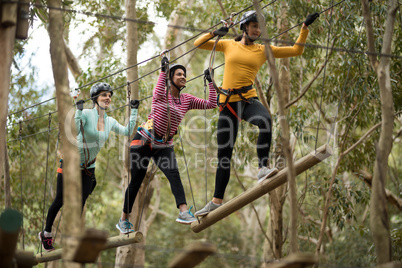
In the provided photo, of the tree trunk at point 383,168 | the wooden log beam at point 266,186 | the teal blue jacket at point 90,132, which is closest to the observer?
the tree trunk at point 383,168

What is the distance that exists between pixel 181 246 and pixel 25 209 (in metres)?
4.93

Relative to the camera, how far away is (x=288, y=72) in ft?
27.8

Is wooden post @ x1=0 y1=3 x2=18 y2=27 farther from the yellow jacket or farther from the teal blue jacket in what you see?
the yellow jacket

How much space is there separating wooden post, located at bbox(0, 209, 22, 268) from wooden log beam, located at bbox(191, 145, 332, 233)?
182 centimetres

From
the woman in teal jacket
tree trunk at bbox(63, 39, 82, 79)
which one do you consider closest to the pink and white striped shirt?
the woman in teal jacket

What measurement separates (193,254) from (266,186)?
4.62ft

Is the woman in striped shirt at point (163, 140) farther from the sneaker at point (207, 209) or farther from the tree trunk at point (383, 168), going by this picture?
the tree trunk at point (383, 168)

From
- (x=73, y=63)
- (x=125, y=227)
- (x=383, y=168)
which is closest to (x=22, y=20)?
(x=125, y=227)

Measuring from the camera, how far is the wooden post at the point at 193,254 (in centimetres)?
299

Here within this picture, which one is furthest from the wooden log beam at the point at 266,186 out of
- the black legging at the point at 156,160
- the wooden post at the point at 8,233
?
the wooden post at the point at 8,233

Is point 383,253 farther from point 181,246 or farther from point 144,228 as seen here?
point 181,246

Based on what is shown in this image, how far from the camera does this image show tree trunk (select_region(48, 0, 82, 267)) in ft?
10.5

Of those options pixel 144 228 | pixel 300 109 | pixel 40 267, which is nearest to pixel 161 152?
pixel 300 109

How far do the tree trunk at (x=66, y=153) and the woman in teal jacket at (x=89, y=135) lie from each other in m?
1.09
